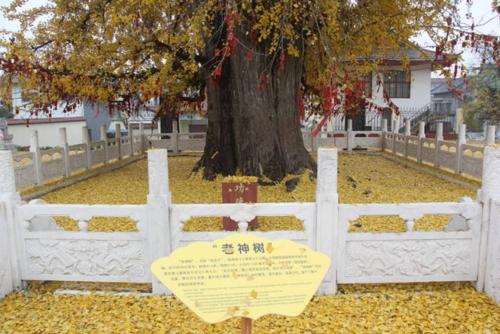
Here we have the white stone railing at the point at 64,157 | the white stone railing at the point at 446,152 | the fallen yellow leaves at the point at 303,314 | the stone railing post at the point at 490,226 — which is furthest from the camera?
the white stone railing at the point at 446,152

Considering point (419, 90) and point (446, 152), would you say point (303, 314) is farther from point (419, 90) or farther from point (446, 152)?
point (419, 90)

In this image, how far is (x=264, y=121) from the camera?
8625 millimetres

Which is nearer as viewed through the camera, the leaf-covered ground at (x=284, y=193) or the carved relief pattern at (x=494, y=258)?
the carved relief pattern at (x=494, y=258)

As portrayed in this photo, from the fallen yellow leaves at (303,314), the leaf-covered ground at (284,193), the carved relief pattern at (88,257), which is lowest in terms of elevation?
the fallen yellow leaves at (303,314)

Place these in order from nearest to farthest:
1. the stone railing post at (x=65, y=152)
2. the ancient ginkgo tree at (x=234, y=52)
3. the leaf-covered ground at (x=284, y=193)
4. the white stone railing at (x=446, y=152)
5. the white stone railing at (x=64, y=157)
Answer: the leaf-covered ground at (x=284, y=193)
the ancient ginkgo tree at (x=234, y=52)
the white stone railing at (x=64, y=157)
the white stone railing at (x=446, y=152)
the stone railing post at (x=65, y=152)

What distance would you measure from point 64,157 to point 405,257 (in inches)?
370

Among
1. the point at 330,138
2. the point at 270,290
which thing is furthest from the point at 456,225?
the point at 330,138

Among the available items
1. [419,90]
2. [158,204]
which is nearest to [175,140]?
[158,204]

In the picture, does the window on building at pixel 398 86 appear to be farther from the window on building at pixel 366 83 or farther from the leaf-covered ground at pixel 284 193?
the leaf-covered ground at pixel 284 193

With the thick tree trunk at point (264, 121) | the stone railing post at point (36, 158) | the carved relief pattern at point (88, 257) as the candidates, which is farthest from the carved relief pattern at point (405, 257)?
the stone railing post at point (36, 158)

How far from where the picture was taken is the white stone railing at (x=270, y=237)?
3555 mm

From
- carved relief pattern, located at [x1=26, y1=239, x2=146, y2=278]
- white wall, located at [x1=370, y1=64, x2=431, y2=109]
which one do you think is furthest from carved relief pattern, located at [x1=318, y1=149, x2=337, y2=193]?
white wall, located at [x1=370, y1=64, x2=431, y2=109]

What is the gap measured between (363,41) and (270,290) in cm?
718

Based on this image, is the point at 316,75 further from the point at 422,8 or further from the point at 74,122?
the point at 74,122
